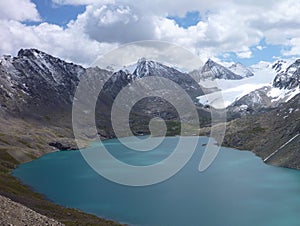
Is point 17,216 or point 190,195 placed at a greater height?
A: point 190,195

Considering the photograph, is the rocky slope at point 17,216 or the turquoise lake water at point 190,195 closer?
the rocky slope at point 17,216

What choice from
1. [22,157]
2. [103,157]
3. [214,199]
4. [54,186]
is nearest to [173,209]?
[214,199]

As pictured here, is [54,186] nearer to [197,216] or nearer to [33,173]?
[33,173]

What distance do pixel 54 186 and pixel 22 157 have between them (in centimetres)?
6297

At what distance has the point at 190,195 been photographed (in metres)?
96.2

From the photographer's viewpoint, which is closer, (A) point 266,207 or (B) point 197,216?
(B) point 197,216

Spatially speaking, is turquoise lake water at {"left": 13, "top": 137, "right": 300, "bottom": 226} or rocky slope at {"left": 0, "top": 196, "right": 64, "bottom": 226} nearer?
rocky slope at {"left": 0, "top": 196, "right": 64, "bottom": 226}

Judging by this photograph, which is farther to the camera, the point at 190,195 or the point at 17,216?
the point at 190,195

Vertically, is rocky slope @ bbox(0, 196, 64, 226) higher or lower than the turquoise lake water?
lower

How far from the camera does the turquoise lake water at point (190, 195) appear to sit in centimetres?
7888

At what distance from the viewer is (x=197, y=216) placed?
79.1m

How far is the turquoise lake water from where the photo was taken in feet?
259

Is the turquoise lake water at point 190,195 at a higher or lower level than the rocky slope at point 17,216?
higher

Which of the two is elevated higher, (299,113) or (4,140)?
(299,113)
